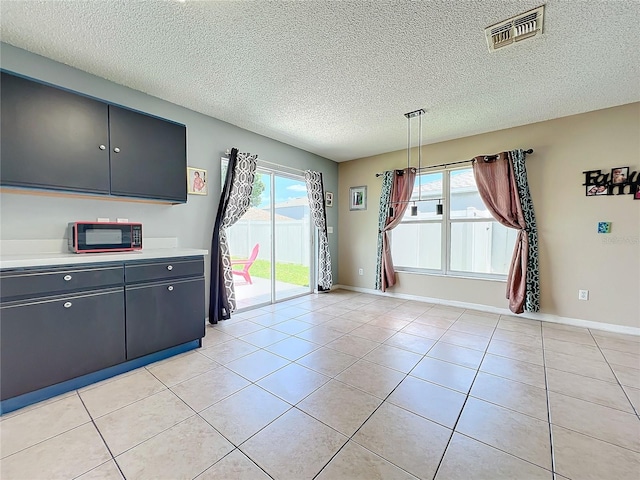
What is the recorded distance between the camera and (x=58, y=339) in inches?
73.5

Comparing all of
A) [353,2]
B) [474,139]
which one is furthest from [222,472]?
[474,139]

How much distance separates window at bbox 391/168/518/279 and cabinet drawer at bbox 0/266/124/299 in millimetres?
4076

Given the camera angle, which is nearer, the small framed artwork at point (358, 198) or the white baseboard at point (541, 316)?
the white baseboard at point (541, 316)

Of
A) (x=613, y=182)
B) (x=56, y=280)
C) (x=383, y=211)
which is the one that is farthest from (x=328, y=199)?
(x=56, y=280)

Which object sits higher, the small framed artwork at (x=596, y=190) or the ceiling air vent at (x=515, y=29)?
the ceiling air vent at (x=515, y=29)

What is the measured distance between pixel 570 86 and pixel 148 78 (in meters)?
4.07

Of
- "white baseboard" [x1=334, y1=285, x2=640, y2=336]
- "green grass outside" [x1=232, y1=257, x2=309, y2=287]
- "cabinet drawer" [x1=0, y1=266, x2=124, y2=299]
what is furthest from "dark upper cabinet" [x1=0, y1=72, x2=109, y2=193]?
"white baseboard" [x1=334, y1=285, x2=640, y2=336]

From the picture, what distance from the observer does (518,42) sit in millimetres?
2002

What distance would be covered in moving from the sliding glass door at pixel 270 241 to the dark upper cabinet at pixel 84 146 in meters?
1.31

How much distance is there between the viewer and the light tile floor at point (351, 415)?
1.34 meters

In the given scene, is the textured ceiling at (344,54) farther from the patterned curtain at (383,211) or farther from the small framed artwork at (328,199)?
the small framed artwork at (328,199)

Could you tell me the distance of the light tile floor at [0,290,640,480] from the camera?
52.6 inches

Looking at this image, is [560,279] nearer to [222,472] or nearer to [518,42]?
[518,42]

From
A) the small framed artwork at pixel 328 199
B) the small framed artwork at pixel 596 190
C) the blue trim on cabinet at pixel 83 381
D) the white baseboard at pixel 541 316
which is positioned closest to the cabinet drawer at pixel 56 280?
the blue trim on cabinet at pixel 83 381
